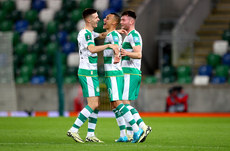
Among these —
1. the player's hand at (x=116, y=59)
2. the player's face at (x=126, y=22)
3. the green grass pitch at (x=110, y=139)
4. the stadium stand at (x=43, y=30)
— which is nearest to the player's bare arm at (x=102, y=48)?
the player's hand at (x=116, y=59)

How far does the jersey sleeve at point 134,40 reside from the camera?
29.0ft

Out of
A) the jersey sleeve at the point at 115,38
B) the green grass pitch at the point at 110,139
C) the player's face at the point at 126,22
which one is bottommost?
the green grass pitch at the point at 110,139

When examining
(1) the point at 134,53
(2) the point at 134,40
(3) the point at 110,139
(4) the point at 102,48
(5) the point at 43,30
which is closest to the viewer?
(4) the point at 102,48

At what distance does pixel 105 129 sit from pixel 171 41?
413 inches

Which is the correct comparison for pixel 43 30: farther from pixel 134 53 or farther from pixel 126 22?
pixel 134 53

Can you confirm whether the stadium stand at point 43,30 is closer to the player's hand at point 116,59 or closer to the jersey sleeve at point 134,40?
the jersey sleeve at point 134,40

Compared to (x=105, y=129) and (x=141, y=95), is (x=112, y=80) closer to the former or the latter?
(x=105, y=129)

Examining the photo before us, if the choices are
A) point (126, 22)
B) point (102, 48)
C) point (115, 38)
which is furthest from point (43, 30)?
point (102, 48)

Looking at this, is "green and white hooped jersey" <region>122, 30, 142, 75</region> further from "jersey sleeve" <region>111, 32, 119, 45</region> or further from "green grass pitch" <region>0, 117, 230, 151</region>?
"green grass pitch" <region>0, 117, 230, 151</region>

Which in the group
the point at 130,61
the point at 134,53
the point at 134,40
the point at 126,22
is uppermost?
the point at 126,22

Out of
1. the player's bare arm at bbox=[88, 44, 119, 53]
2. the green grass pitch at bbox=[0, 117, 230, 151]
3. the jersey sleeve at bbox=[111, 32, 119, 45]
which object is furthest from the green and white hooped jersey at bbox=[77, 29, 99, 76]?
the green grass pitch at bbox=[0, 117, 230, 151]

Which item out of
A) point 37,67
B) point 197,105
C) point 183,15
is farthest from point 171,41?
point 37,67

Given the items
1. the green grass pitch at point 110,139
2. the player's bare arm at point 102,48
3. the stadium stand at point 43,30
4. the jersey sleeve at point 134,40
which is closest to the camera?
the green grass pitch at point 110,139

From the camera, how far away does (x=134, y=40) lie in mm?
8867
